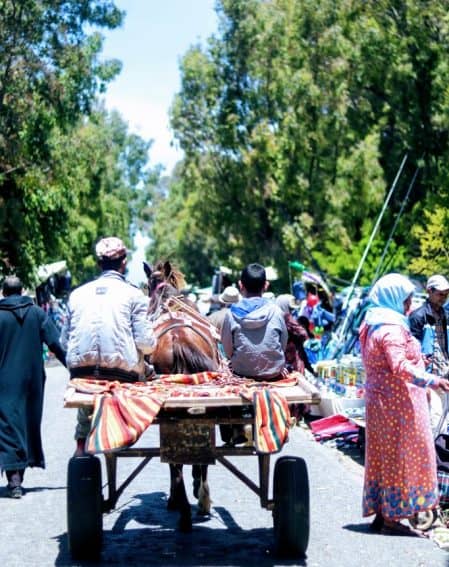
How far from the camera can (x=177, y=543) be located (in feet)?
27.5

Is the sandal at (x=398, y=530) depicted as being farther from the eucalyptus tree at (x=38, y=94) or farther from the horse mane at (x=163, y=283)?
the eucalyptus tree at (x=38, y=94)

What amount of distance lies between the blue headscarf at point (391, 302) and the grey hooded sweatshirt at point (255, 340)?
2.31 ft

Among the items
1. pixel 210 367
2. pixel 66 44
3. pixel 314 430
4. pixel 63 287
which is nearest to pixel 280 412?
pixel 210 367

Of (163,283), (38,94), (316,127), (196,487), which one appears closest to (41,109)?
(38,94)

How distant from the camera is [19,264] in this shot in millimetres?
32469

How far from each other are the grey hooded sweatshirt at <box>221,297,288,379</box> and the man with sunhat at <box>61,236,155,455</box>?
28.2 inches

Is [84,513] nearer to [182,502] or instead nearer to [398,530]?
[182,502]

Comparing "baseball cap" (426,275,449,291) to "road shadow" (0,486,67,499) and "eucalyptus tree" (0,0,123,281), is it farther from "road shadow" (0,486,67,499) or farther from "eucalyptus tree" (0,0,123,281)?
"eucalyptus tree" (0,0,123,281)

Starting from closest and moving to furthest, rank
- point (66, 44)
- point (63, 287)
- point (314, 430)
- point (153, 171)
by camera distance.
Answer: point (314, 430), point (66, 44), point (63, 287), point (153, 171)

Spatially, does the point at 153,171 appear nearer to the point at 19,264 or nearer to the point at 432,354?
the point at 19,264

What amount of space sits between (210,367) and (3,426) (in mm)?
2147

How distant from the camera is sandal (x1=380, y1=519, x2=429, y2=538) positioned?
873 cm

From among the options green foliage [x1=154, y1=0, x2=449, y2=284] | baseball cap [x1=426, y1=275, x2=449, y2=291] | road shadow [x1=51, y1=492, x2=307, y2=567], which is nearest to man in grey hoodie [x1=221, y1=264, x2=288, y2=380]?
road shadow [x1=51, y1=492, x2=307, y2=567]

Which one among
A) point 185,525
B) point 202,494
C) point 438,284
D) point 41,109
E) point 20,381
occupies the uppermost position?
point 41,109
